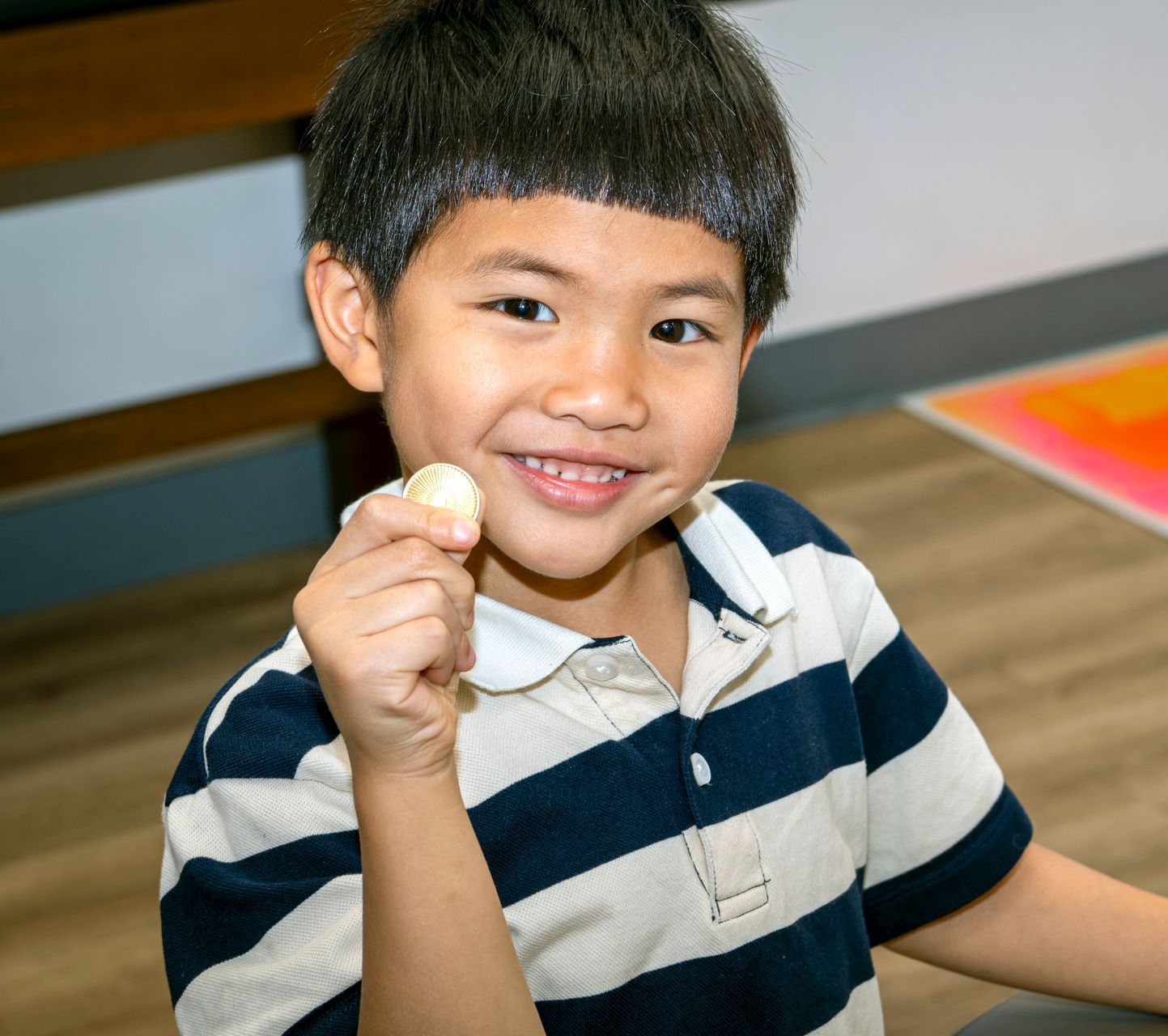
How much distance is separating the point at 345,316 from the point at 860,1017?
43 centimetres

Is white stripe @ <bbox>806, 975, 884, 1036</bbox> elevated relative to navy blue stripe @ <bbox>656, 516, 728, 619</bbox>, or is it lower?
lower

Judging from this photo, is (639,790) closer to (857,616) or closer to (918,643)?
(857,616)

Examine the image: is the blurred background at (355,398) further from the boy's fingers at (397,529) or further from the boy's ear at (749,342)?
the boy's fingers at (397,529)

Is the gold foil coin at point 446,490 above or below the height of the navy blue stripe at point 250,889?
above

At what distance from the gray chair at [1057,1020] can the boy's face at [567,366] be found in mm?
278

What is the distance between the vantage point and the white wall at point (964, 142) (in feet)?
8.27

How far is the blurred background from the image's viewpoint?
1.64 m

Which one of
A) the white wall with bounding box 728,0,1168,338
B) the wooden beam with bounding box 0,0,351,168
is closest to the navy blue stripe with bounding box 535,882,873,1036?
the wooden beam with bounding box 0,0,351,168

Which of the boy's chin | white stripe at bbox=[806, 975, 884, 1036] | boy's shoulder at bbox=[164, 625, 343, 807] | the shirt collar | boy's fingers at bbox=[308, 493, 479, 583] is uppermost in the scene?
boy's fingers at bbox=[308, 493, 479, 583]

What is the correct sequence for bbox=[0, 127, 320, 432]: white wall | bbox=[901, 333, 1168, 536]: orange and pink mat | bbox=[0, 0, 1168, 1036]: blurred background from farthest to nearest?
1. bbox=[901, 333, 1168, 536]: orange and pink mat
2. bbox=[0, 127, 320, 432]: white wall
3. bbox=[0, 0, 1168, 1036]: blurred background

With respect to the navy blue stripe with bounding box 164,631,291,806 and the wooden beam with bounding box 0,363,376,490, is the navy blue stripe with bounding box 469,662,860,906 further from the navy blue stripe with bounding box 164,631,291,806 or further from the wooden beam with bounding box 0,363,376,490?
the wooden beam with bounding box 0,363,376,490

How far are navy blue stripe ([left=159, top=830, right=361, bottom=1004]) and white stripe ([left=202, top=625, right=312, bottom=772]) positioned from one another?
0.16 feet

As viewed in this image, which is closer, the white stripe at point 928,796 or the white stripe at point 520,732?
the white stripe at point 520,732

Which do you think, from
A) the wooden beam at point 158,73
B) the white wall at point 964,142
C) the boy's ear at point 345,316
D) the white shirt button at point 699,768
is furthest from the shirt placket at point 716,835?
the white wall at point 964,142
